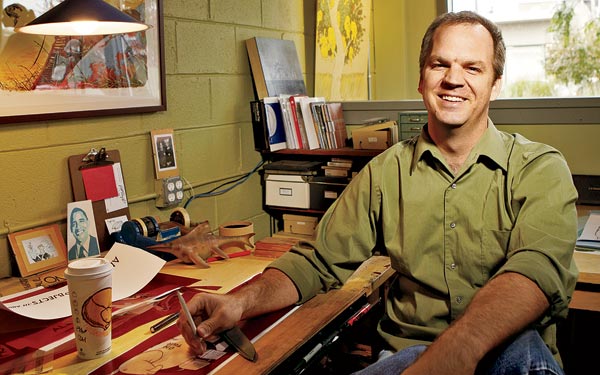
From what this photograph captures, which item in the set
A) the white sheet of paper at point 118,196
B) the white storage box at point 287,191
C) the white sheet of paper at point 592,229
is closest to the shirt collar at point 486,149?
the white sheet of paper at point 592,229

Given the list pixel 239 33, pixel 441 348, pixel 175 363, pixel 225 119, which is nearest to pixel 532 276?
pixel 441 348

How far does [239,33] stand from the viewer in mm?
2924

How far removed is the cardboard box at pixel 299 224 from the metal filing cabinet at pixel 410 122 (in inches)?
22.5

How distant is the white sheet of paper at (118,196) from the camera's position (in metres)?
2.21

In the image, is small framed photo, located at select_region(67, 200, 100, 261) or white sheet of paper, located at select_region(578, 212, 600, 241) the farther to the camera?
white sheet of paper, located at select_region(578, 212, 600, 241)

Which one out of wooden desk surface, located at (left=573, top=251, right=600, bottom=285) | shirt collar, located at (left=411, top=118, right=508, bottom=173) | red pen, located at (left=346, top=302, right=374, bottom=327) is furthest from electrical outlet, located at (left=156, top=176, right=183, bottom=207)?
wooden desk surface, located at (left=573, top=251, right=600, bottom=285)

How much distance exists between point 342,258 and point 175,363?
1.96 feet

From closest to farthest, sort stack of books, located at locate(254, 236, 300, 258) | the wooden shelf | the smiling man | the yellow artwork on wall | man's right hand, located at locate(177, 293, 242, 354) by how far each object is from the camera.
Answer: man's right hand, located at locate(177, 293, 242, 354), the smiling man, stack of books, located at locate(254, 236, 300, 258), the wooden shelf, the yellow artwork on wall

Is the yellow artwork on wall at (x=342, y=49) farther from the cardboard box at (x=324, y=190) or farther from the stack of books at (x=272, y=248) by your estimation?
the stack of books at (x=272, y=248)

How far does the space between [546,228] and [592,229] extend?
0.93 metres

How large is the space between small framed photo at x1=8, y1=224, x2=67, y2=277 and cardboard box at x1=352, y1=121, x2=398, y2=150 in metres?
1.43

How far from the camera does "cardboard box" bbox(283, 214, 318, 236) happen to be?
3.02 m

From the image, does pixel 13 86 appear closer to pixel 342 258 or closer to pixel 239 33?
pixel 342 258

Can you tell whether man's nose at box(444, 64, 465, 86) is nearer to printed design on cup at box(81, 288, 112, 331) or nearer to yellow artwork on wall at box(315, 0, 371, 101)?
printed design on cup at box(81, 288, 112, 331)
